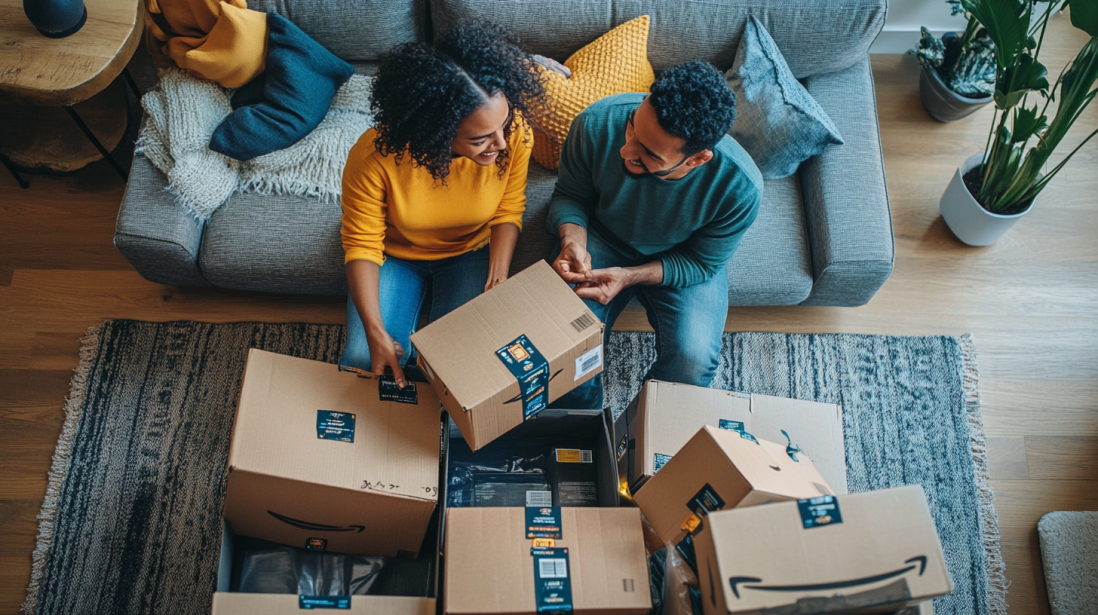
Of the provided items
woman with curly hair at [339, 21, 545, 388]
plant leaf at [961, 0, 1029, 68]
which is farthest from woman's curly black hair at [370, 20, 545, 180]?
plant leaf at [961, 0, 1029, 68]

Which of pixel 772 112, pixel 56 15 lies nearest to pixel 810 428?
pixel 772 112

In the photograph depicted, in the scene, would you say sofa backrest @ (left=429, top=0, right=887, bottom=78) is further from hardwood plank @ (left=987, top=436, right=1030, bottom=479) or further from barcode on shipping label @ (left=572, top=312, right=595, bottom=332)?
hardwood plank @ (left=987, top=436, right=1030, bottom=479)

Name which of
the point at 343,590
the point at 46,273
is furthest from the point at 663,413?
the point at 46,273

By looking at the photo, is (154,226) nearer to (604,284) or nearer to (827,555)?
(604,284)

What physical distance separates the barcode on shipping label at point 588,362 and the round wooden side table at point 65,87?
1.37 m

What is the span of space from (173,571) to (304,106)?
114 cm

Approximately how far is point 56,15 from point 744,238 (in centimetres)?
171

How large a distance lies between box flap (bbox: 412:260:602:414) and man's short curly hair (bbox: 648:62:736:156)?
330 millimetres

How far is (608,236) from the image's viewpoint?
1.63m

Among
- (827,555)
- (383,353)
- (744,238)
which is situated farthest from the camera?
(744,238)

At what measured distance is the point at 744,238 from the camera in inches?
67.9

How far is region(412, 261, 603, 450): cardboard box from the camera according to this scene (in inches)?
44.5

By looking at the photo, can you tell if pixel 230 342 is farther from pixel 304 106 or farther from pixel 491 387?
pixel 491 387

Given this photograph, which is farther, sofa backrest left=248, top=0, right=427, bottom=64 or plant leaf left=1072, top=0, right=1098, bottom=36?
sofa backrest left=248, top=0, right=427, bottom=64
